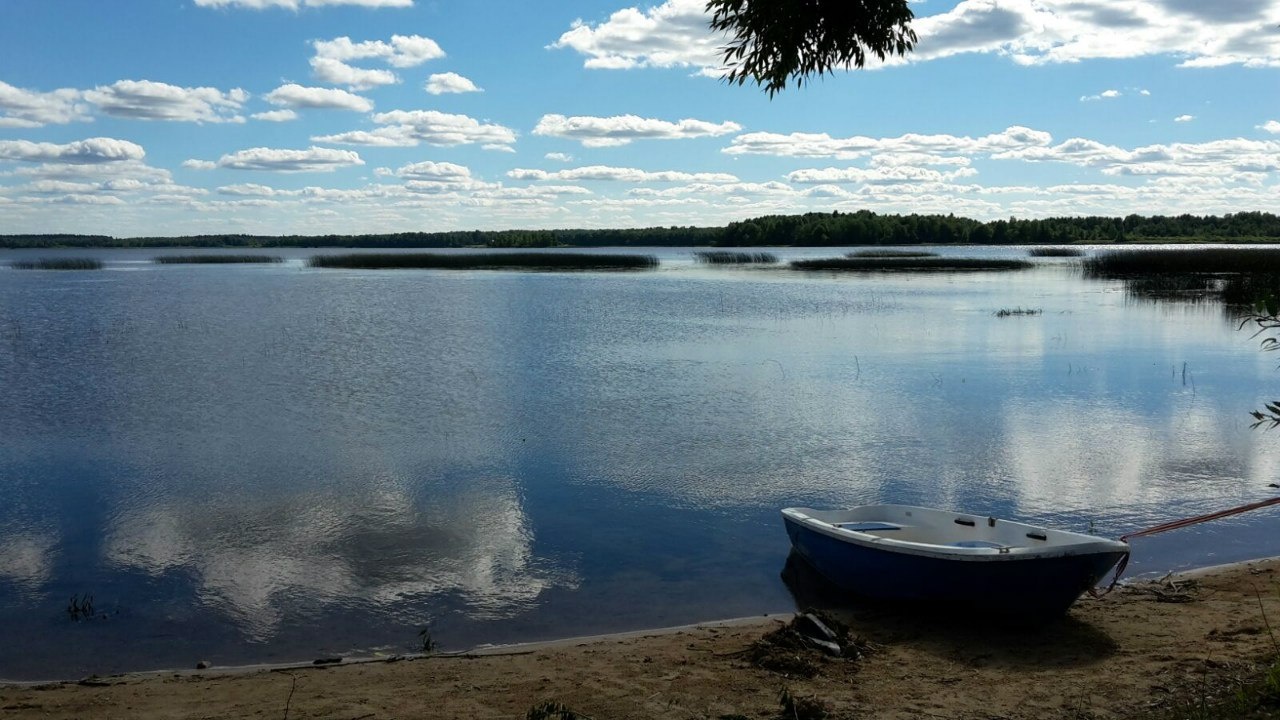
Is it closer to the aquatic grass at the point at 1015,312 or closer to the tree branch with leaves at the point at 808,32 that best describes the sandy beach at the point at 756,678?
the tree branch with leaves at the point at 808,32

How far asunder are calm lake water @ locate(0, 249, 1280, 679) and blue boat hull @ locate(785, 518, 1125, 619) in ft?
3.82

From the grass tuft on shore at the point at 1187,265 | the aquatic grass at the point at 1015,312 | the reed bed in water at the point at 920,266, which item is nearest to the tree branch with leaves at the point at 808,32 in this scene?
the aquatic grass at the point at 1015,312

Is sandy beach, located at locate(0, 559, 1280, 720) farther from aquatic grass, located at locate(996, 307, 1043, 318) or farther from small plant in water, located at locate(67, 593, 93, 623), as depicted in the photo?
aquatic grass, located at locate(996, 307, 1043, 318)

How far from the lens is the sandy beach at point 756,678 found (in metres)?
7.21

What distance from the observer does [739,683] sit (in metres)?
7.68

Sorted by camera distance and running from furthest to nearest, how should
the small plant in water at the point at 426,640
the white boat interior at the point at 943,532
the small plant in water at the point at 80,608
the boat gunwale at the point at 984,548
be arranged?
the small plant in water at the point at 80,608, the small plant in water at the point at 426,640, the white boat interior at the point at 943,532, the boat gunwale at the point at 984,548

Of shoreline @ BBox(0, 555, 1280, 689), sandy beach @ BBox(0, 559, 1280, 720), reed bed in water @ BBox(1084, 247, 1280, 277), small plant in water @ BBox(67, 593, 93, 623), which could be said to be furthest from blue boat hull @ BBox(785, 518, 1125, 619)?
reed bed in water @ BBox(1084, 247, 1280, 277)

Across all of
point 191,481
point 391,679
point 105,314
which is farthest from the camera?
point 105,314

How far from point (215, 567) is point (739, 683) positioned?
A: 6527 millimetres

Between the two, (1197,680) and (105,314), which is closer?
(1197,680)

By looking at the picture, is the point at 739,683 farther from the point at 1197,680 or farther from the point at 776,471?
the point at 776,471

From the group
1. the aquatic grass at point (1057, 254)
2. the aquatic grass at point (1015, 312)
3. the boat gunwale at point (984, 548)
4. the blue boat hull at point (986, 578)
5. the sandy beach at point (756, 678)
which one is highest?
the aquatic grass at point (1057, 254)

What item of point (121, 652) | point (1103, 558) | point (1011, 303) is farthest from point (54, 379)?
point (1011, 303)

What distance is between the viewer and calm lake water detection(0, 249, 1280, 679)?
9984 millimetres
